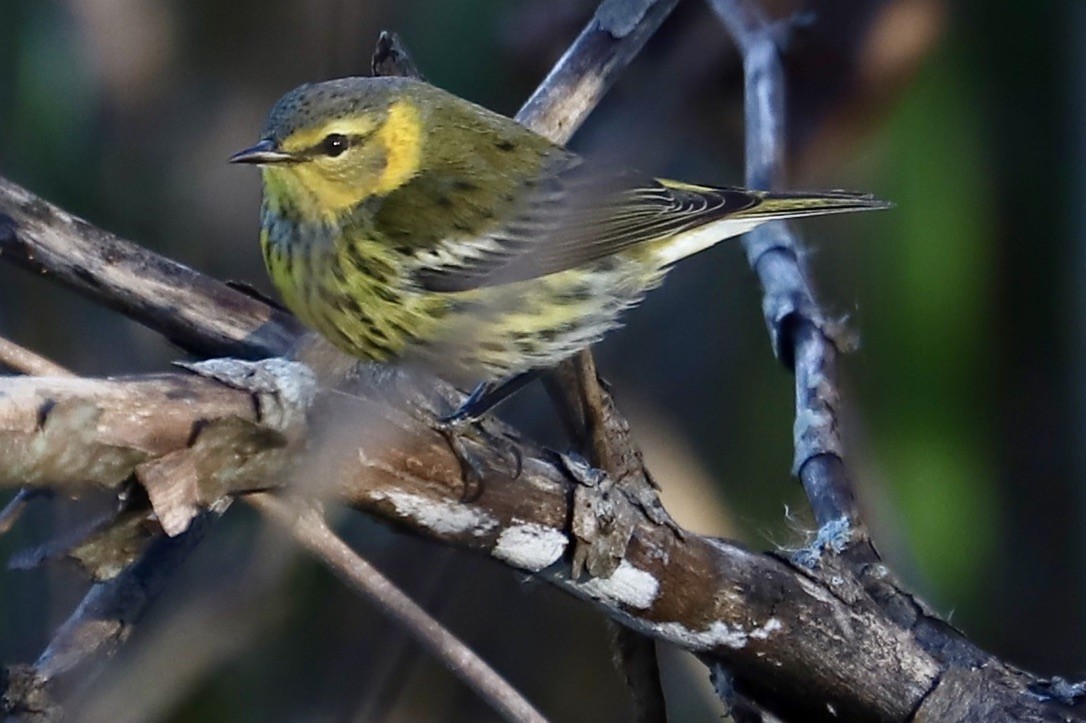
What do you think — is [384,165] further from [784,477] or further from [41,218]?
[784,477]

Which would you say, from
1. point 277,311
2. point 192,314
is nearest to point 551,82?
point 277,311

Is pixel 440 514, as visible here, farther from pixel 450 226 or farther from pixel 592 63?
pixel 592 63

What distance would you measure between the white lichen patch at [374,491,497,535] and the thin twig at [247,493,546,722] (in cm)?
12

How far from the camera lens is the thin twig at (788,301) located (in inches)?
103

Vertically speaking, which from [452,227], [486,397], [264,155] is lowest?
[486,397]

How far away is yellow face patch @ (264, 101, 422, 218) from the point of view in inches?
109

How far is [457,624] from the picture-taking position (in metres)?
3.33

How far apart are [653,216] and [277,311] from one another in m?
0.94

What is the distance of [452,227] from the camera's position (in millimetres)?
2803

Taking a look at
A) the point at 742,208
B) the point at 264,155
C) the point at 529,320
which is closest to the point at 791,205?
the point at 742,208

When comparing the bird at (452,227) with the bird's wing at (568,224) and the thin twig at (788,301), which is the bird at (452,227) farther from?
the thin twig at (788,301)

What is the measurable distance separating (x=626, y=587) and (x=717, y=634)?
202 mm

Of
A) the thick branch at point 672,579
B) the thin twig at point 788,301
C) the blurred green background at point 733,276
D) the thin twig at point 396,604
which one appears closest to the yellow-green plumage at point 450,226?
the thin twig at point 788,301

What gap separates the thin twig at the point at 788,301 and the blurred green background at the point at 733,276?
0.18 metres
